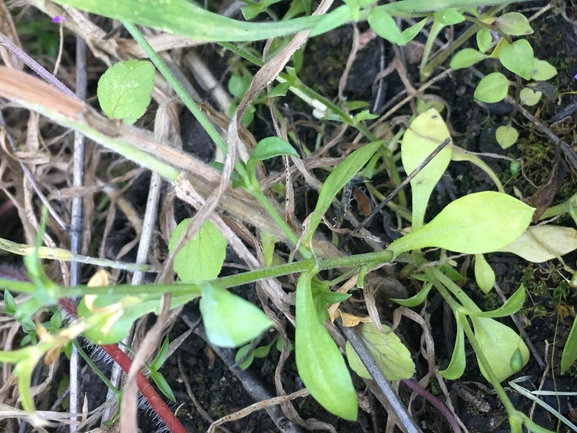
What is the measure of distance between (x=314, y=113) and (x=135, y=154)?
628mm

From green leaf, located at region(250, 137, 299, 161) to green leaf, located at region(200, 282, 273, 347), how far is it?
0.28 m

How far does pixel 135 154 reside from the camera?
796mm

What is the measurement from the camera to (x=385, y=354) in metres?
1.02

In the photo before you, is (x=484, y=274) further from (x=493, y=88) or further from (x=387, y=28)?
(x=387, y=28)

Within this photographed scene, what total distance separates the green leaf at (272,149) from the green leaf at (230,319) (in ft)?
0.91

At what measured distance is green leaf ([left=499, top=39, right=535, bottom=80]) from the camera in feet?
3.46

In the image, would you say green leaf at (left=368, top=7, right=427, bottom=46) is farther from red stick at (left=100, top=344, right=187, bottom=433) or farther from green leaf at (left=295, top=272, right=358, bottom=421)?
red stick at (left=100, top=344, right=187, bottom=433)

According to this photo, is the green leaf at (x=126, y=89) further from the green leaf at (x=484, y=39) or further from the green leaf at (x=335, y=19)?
the green leaf at (x=484, y=39)

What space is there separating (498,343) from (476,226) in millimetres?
280

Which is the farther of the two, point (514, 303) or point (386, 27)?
point (514, 303)

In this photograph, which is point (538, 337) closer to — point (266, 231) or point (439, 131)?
point (439, 131)

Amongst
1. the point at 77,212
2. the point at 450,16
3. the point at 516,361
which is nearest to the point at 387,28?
Result: the point at 450,16

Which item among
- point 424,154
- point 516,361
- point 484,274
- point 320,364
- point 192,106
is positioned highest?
point 192,106

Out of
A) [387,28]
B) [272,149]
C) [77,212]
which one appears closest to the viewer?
[387,28]
